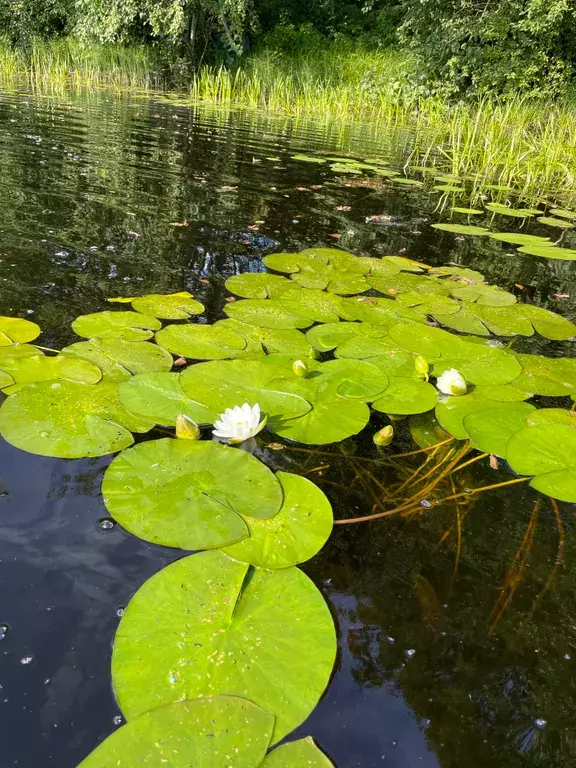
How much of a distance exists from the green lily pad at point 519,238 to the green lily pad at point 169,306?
6.66ft

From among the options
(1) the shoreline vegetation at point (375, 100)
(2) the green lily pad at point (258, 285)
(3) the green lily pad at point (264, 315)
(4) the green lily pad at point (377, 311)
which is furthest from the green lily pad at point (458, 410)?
(1) the shoreline vegetation at point (375, 100)

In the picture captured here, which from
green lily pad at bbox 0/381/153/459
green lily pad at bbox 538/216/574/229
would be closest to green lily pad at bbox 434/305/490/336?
green lily pad at bbox 0/381/153/459

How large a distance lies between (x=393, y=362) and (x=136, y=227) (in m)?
1.68

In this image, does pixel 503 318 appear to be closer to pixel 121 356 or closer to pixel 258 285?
pixel 258 285

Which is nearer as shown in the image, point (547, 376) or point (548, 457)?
point (548, 457)

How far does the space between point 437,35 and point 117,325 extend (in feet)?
36.3

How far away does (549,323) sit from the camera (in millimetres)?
1885

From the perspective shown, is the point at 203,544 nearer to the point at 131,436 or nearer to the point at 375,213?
the point at 131,436

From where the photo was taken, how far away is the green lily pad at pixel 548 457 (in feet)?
3.44

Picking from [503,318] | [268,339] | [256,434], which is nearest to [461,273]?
[503,318]

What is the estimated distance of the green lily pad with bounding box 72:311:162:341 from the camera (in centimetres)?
147

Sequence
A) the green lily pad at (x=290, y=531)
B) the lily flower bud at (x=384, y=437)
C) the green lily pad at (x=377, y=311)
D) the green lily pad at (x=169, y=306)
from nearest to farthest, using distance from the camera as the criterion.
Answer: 1. the green lily pad at (x=290, y=531)
2. the lily flower bud at (x=384, y=437)
3. the green lily pad at (x=169, y=306)
4. the green lily pad at (x=377, y=311)

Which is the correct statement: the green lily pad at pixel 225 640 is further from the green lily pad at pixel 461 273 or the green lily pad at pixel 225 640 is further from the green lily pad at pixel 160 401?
the green lily pad at pixel 461 273

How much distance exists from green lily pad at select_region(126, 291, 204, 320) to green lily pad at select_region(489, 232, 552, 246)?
203 centimetres
